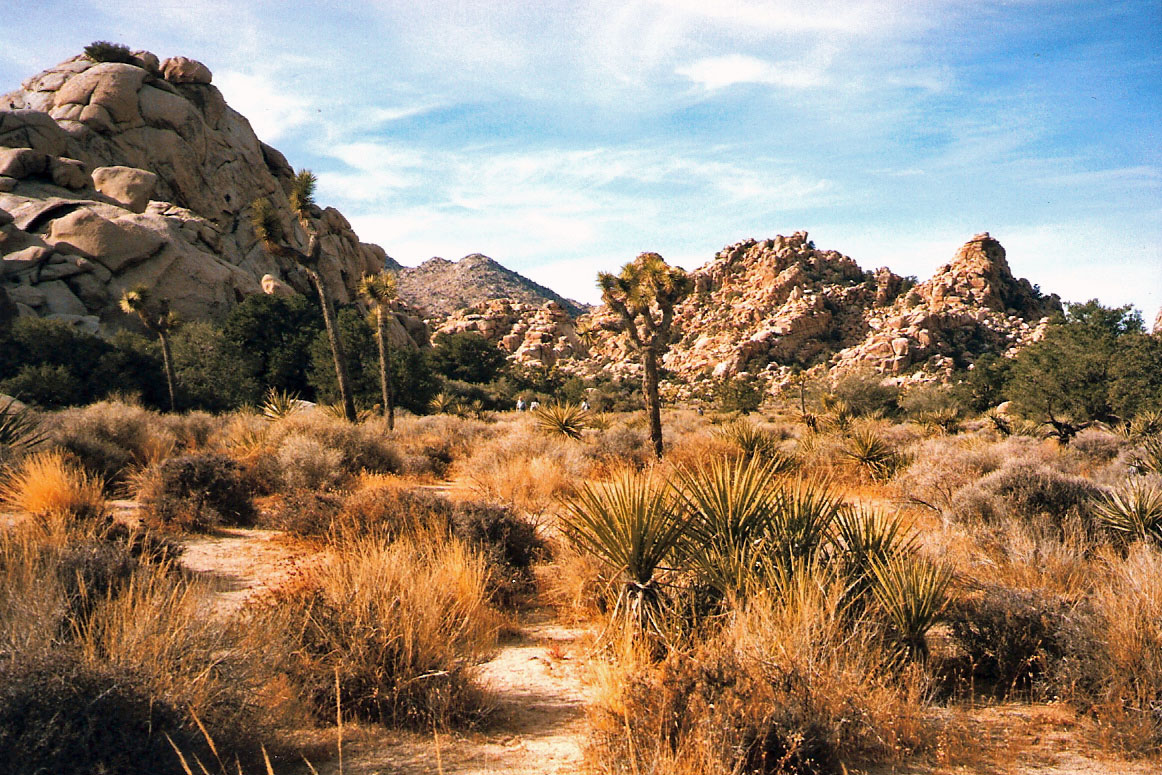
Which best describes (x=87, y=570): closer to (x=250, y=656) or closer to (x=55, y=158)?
(x=250, y=656)

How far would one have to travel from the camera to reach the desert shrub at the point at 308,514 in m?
8.92

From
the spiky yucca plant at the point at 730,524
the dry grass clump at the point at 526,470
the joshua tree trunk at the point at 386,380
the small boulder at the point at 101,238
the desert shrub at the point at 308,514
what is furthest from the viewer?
the small boulder at the point at 101,238

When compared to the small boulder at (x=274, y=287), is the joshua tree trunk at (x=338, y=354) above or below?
below

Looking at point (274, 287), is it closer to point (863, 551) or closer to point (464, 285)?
point (863, 551)

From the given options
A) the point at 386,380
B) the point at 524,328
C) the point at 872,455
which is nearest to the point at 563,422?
the point at 386,380

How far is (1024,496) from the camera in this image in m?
8.38

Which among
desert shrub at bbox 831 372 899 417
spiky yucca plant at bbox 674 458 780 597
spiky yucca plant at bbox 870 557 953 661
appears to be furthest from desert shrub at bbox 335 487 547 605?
desert shrub at bbox 831 372 899 417

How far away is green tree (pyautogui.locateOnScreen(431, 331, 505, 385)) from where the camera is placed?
56.4 metres

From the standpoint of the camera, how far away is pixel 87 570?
4.98m

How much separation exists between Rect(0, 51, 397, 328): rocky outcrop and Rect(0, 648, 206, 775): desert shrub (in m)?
40.6

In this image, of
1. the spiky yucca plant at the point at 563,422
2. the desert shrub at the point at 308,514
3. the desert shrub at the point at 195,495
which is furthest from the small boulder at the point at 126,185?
the desert shrub at the point at 308,514

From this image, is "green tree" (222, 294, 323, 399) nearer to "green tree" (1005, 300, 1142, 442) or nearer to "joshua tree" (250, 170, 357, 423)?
"joshua tree" (250, 170, 357, 423)

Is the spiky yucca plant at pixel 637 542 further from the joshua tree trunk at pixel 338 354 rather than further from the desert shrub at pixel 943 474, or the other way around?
the joshua tree trunk at pixel 338 354

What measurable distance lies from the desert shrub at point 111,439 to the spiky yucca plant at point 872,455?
14147mm
